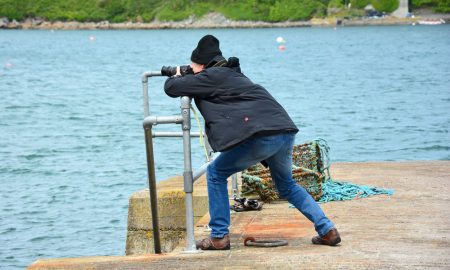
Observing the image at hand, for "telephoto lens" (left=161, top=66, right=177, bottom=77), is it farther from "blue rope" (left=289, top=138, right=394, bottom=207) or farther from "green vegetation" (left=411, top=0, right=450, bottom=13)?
"green vegetation" (left=411, top=0, right=450, bottom=13)

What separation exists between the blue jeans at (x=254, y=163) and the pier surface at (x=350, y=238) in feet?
0.66

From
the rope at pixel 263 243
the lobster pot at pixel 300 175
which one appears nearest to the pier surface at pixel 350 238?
the rope at pixel 263 243

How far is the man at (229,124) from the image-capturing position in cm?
689

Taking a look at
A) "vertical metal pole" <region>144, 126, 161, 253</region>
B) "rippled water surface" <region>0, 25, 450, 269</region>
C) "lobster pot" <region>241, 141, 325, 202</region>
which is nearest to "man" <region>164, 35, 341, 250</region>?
"vertical metal pole" <region>144, 126, 161, 253</region>

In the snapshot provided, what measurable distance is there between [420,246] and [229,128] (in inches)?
60.5

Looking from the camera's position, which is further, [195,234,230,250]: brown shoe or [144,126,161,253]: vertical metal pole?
[144,126,161,253]: vertical metal pole

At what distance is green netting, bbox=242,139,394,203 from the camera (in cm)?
888

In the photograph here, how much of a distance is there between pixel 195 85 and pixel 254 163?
64 centimetres

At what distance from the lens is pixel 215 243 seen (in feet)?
23.6

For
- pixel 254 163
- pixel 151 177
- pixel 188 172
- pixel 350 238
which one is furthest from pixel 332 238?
pixel 151 177

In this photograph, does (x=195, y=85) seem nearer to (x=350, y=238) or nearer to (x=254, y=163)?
(x=254, y=163)

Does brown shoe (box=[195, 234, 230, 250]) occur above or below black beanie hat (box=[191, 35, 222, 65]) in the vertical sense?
below

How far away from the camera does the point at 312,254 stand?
6980 mm

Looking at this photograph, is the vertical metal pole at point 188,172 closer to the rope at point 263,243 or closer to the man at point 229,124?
the man at point 229,124
